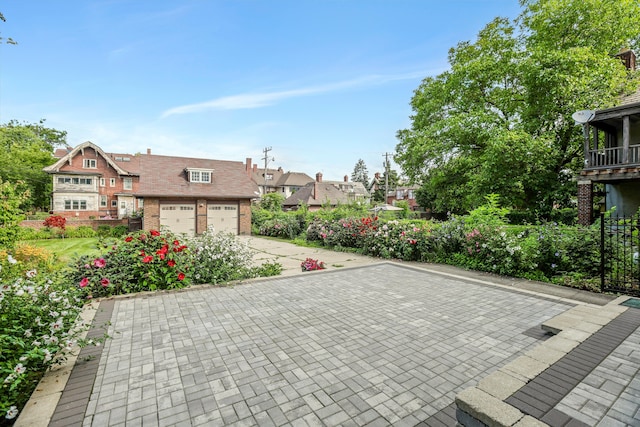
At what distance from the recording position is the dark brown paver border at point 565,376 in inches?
83.9

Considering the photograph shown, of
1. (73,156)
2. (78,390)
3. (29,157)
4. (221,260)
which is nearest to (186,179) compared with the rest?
(221,260)

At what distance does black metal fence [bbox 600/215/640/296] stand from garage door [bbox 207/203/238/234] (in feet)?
63.4

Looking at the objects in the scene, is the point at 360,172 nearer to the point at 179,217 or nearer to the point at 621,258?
the point at 179,217

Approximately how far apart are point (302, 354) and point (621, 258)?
269 inches

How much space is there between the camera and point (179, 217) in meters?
19.7

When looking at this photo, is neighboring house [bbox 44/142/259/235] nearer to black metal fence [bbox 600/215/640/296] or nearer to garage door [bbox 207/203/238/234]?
garage door [bbox 207/203/238/234]

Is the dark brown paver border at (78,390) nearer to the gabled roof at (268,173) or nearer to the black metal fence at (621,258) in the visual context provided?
the black metal fence at (621,258)

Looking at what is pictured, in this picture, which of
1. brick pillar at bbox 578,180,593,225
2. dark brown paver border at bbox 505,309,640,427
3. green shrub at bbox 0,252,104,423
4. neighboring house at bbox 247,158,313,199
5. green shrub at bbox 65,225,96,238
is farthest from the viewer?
neighboring house at bbox 247,158,313,199

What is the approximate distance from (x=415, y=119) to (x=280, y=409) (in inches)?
826

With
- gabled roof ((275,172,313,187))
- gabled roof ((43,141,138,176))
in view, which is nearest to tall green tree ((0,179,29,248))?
gabled roof ((43,141,138,176))

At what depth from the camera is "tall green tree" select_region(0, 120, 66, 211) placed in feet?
89.3

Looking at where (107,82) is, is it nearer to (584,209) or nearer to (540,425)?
(540,425)

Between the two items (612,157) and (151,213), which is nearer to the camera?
(612,157)

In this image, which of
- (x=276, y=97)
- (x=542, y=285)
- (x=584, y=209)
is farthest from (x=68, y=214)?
(x=584, y=209)
